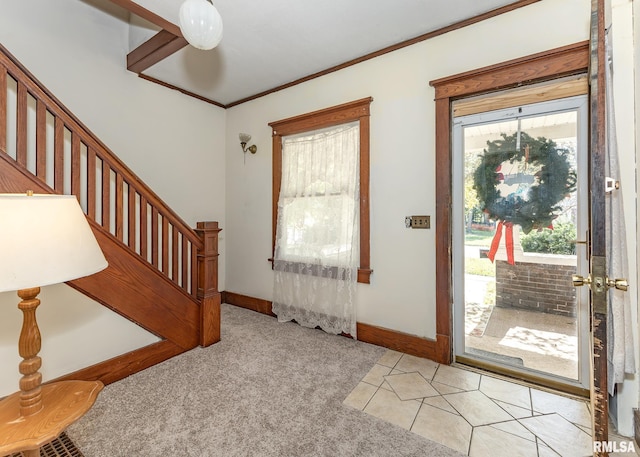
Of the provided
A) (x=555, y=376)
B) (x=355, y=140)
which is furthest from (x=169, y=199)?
(x=555, y=376)

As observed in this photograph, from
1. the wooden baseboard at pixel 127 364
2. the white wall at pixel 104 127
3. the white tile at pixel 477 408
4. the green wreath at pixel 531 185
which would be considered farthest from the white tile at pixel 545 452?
the white wall at pixel 104 127

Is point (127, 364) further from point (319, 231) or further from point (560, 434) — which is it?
point (560, 434)

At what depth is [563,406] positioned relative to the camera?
1870mm

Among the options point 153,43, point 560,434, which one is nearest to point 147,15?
point 153,43

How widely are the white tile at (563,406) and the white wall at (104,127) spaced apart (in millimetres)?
2918

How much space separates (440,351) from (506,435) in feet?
2.57

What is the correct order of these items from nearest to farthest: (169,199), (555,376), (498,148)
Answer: (555,376) → (498,148) → (169,199)

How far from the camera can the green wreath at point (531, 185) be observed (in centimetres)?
206

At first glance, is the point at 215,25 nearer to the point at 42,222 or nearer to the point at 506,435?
the point at 42,222

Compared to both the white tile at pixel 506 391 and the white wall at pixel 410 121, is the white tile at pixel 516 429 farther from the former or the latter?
the white wall at pixel 410 121

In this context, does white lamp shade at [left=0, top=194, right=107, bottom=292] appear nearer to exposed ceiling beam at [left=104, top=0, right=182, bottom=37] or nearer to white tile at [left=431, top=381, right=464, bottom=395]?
exposed ceiling beam at [left=104, top=0, right=182, bottom=37]

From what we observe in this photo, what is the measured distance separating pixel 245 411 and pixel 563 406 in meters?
2.07

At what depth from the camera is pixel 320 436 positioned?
5.35ft

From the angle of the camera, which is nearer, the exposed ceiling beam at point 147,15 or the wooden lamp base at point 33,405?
the wooden lamp base at point 33,405
